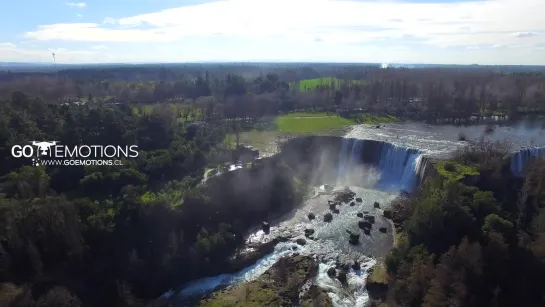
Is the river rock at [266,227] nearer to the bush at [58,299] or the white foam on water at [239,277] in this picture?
the white foam on water at [239,277]

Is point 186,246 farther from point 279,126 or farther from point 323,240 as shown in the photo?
point 279,126

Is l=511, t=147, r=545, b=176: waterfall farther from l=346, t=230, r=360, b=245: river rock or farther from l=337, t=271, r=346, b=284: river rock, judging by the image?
l=337, t=271, r=346, b=284: river rock

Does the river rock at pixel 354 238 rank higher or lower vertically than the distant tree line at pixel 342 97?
lower

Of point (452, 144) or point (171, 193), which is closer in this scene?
point (171, 193)

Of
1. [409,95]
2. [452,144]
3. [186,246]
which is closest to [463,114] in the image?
[409,95]

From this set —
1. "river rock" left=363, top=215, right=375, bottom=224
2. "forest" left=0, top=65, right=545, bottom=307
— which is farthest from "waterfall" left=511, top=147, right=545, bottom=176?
"river rock" left=363, top=215, right=375, bottom=224

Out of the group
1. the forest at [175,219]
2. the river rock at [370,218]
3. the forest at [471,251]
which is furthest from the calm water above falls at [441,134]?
the forest at [471,251]
